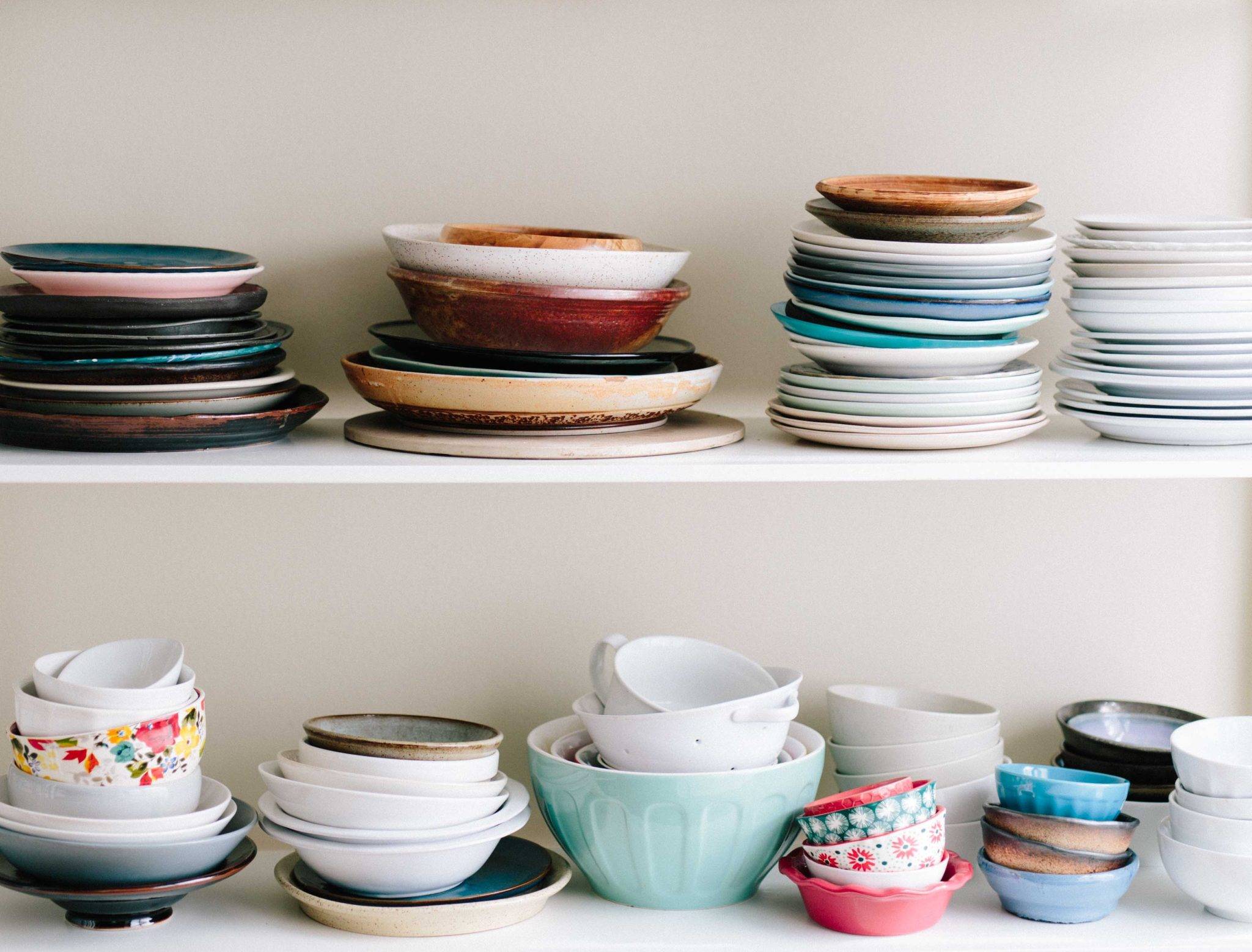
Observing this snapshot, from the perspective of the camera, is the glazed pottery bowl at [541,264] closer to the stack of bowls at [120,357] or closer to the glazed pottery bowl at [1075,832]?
the stack of bowls at [120,357]

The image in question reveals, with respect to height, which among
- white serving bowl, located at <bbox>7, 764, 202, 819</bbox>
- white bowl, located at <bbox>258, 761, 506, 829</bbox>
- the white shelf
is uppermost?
white serving bowl, located at <bbox>7, 764, 202, 819</bbox>

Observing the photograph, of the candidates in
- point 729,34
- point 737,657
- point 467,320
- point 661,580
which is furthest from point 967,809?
point 729,34

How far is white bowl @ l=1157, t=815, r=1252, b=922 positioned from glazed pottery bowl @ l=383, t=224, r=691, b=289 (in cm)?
73

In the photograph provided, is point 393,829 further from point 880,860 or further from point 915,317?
point 915,317

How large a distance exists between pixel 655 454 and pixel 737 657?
0.89ft

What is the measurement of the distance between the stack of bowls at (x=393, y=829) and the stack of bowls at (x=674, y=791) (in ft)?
0.20

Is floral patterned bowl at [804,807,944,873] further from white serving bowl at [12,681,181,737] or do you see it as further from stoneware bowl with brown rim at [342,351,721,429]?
white serving bowl at [12,681,181,737]

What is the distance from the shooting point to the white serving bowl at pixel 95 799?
1.16m

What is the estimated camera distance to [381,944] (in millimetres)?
1204

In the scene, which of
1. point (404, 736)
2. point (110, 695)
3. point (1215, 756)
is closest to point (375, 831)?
point (404, 736)

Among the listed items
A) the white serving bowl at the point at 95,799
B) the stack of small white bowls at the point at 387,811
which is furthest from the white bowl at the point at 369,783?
the white serving bowl at the point at 95,799

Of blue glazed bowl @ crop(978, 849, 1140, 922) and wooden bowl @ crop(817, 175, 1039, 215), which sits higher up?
wooden bowl @ crop(817, 175, 1039, 215)

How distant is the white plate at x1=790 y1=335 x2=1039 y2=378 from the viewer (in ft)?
4.00

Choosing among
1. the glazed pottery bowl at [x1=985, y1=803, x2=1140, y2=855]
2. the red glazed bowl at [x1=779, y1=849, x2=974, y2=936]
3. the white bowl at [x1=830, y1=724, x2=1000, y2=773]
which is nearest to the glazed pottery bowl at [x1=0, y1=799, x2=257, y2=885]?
the red glazed bowl at [x1=779, y1=849, x2=974, y2=936]
